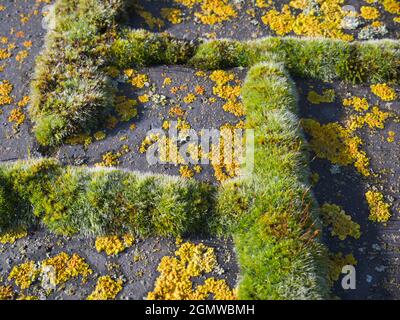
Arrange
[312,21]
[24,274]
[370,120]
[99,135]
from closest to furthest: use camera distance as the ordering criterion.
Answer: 1. [24,274]
2. [99,135]
3. [370,120]
4. [312,21]

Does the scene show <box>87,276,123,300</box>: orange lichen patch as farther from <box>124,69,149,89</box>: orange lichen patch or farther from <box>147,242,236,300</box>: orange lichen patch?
<box>124,69,149,89</box>: orange lichen patch

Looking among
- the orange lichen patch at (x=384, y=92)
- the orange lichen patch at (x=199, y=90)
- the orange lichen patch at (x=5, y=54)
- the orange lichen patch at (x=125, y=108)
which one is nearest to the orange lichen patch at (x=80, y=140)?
the orange lichen patch at (x=125, y=108)

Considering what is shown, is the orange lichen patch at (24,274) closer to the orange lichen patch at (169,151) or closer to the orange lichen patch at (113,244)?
the orange lichen patch at (113,244)

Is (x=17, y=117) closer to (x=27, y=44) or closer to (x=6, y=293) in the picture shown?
(x=27, y=44)

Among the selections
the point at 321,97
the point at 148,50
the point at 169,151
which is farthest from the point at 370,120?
the point at 148,50

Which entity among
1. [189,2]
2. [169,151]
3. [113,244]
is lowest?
[113,244]

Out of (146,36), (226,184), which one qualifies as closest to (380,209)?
(226,184)

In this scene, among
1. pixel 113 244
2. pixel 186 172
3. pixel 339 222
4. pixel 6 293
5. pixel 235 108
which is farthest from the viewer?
pixel 235 108
